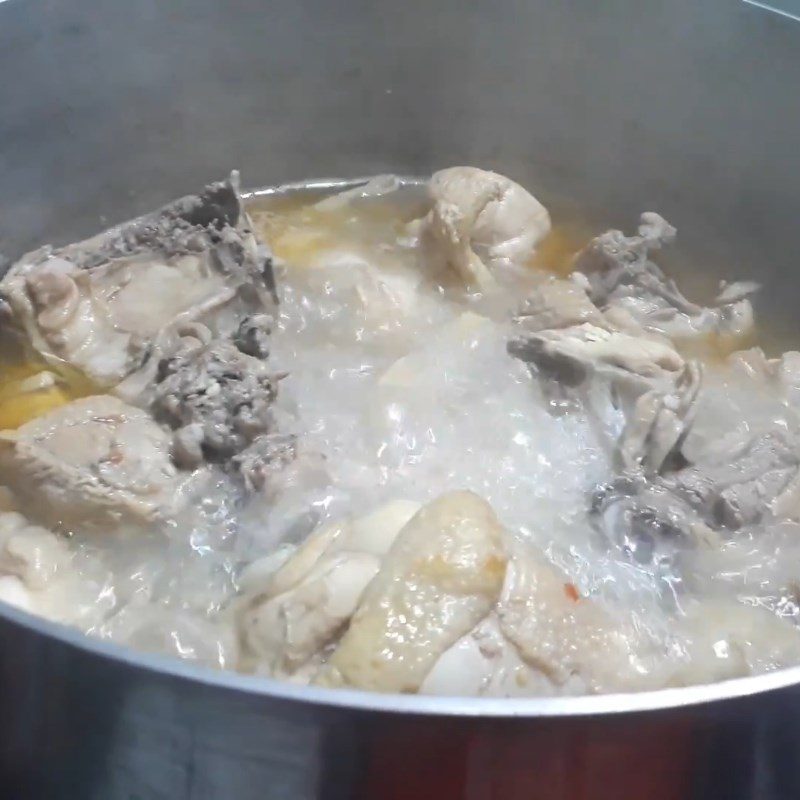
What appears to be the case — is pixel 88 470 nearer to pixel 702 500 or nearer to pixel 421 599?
pixel 421 599

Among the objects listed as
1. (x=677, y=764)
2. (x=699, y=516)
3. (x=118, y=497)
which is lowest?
(x=118, y=497)

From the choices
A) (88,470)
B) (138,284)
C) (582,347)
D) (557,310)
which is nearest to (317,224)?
(138,284)

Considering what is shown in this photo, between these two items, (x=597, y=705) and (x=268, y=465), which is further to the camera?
(x=268, y=465)

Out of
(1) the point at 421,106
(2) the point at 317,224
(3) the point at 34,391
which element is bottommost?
(3) the point at 34,391

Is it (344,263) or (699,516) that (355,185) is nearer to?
(344,263)

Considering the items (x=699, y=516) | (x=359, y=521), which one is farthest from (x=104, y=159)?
(x=699, y=516)

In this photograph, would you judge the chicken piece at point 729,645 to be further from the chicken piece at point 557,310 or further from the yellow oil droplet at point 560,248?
the yellow oil droplet at point 560,248
